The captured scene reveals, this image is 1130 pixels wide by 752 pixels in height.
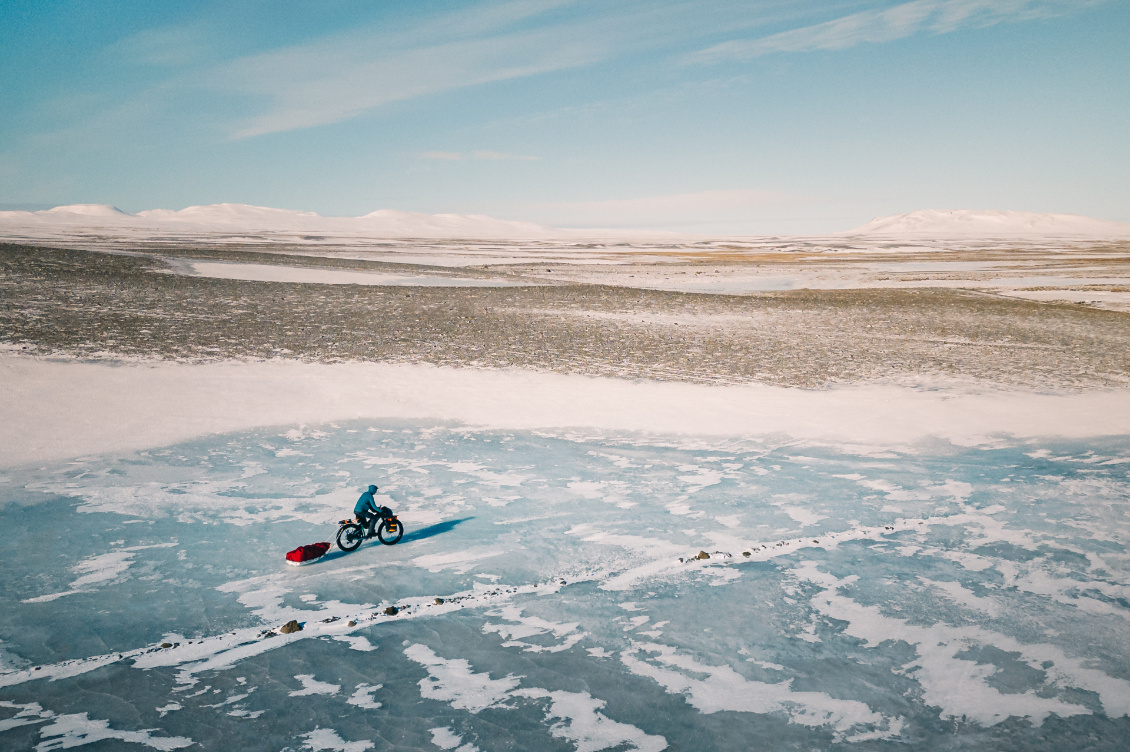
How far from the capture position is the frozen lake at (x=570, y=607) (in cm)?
522

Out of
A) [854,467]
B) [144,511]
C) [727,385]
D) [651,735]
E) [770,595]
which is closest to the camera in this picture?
[651,735]

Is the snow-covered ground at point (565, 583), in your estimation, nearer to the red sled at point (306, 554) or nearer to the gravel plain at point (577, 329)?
the red sled at point (306, 554)

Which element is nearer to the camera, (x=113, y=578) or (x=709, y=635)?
(x=709, y=635)

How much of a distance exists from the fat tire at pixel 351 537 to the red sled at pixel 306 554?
1.03ft

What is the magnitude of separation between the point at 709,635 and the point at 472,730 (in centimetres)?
238

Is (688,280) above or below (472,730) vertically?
above

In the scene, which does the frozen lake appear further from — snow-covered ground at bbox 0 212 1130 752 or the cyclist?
the cyclist

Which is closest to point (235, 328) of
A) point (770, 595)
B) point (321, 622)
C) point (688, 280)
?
point (321, 622)

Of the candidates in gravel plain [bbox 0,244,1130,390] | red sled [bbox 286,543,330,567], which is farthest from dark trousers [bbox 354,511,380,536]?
gravel plain [bbox 0,244,1130,390]

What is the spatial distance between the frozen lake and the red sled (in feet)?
0.38

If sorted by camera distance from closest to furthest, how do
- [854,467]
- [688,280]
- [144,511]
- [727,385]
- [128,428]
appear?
1. [144,511]
2. [854,467]
3. [128,428]
4. [727,385]
5. [688,280]

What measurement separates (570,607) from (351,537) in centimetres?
280

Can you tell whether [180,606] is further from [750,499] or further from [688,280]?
[688,280]

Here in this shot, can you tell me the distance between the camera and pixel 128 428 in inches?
490
